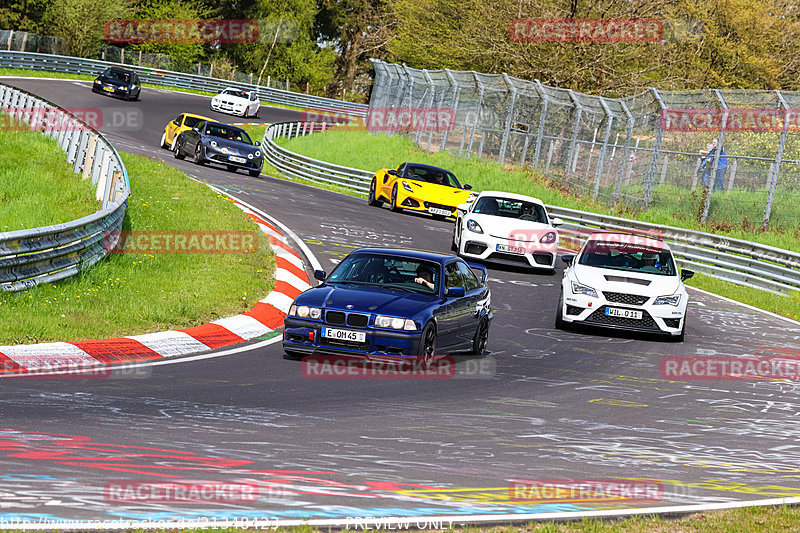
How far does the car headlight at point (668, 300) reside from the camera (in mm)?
14523

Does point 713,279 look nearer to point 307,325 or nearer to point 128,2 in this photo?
point 307,325

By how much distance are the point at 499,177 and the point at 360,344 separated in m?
25.0

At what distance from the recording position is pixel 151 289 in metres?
14.1

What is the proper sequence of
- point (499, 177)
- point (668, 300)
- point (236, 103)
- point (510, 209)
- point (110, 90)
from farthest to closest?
point (236, 103) < point (110, 90) < point (499, 177) < point (510, 209) < point (668, 300)

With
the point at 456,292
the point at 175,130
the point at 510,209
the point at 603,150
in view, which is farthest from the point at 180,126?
the point at 456,292

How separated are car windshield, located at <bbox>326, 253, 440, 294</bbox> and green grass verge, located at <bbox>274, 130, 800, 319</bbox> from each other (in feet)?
33.5

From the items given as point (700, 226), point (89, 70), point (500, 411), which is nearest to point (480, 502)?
point (500, 411)

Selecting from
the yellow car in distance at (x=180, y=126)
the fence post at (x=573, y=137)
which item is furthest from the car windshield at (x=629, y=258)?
the yellow car in distance at (x=180, y=126)

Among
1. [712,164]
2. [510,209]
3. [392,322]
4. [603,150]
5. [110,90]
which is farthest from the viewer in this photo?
[110,90]

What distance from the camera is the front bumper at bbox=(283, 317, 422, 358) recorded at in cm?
1048

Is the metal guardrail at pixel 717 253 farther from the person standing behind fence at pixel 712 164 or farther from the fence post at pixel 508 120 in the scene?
the fence post at pixel 508 120

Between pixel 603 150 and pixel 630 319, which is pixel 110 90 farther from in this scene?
pixel 630 319

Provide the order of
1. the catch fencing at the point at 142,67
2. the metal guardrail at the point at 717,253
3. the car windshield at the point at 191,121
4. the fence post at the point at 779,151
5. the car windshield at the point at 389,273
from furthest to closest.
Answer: the catch fencing at the point at 142,67 → the car windshield at the point at 191,121 → the fence post at the point at 779,151 → the metal guardrail at the point at 717,253 → the car windshield at the point at 389,273

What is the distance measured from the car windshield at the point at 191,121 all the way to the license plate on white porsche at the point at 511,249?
1509 cm
